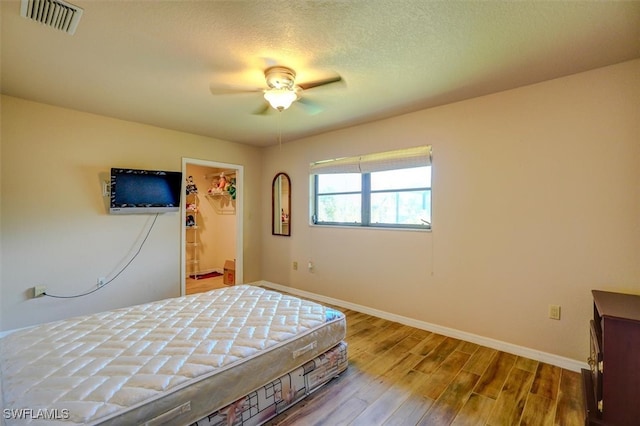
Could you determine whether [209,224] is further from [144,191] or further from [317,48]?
[317,48]

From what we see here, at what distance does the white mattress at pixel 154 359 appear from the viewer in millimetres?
1272

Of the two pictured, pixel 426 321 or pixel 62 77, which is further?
pixel 426 321

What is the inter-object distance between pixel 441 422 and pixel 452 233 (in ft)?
5.80

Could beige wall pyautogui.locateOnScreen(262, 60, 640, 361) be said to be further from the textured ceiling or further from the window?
the textured ceiling

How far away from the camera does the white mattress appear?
1.27 m

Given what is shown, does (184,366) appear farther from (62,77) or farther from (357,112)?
(357,112)

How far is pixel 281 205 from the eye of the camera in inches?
191

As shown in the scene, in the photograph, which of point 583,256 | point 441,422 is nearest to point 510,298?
point 583,256

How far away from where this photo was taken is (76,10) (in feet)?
5.26

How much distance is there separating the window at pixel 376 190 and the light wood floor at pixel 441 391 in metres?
1.39

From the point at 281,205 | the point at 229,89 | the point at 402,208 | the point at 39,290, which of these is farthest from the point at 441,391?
the point at 39,290

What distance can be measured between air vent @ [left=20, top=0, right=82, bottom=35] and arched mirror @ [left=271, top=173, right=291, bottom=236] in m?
3.23

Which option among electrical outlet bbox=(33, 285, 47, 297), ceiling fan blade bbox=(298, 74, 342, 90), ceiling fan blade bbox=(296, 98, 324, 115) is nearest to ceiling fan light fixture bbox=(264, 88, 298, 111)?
ceiling fan blade bbox=(298, 74, 342, 90)

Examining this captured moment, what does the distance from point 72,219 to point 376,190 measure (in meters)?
3.65
